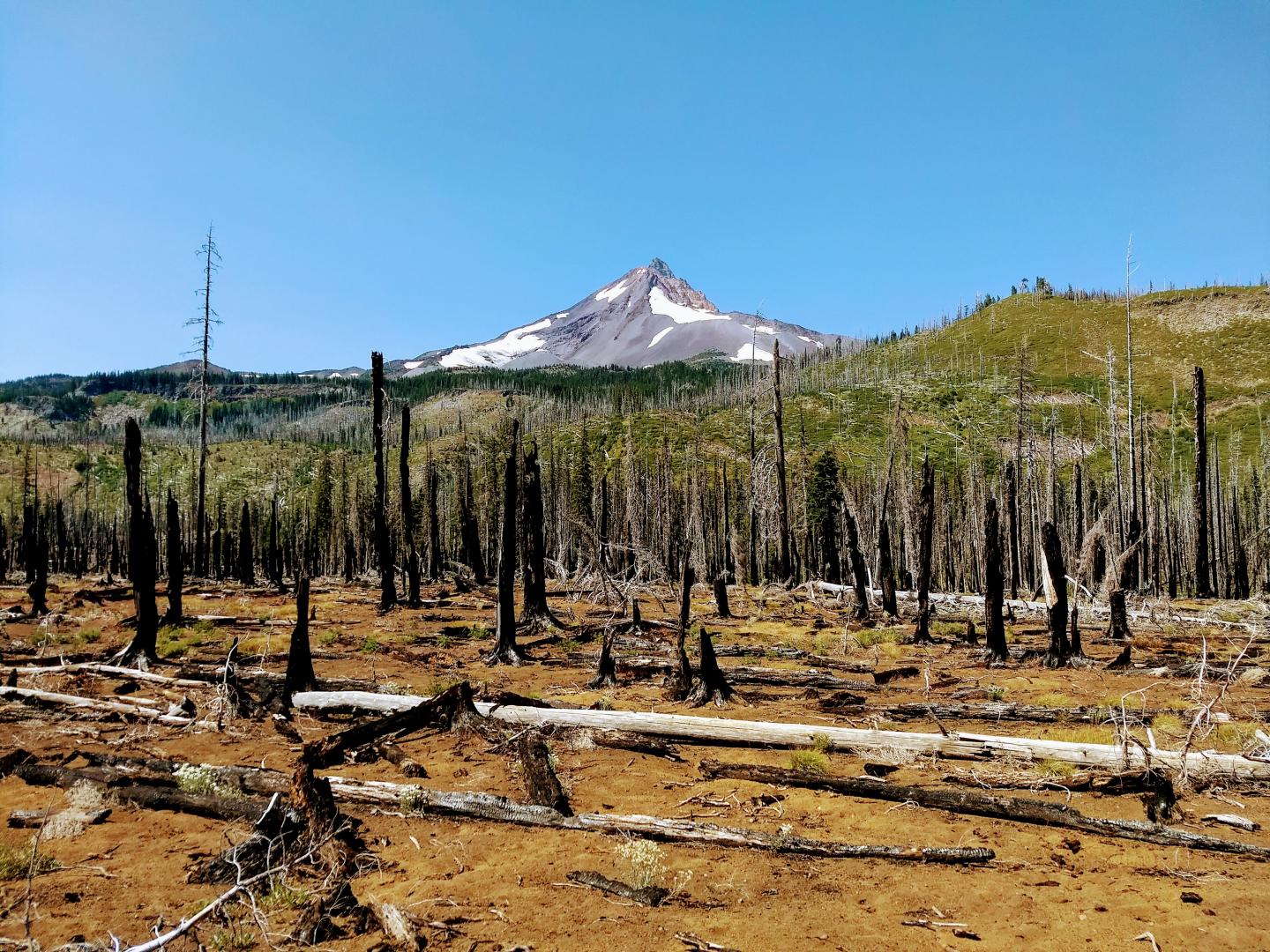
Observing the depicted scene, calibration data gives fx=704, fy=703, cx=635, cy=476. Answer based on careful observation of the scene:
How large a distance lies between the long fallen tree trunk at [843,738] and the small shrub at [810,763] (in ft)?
2.00

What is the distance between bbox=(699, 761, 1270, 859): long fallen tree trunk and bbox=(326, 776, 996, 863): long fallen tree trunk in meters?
1.08

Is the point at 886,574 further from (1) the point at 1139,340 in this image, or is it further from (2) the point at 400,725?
(1) the point at 1139,340

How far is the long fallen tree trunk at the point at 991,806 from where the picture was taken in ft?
22.2

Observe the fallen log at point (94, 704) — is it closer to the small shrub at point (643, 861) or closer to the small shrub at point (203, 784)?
the small shrub at point (203, 784)

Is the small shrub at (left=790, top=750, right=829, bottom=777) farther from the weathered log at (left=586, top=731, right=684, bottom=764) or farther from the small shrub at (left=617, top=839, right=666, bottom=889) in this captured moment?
the small shrub at (left=617, top=839, right=666, bottom=889)

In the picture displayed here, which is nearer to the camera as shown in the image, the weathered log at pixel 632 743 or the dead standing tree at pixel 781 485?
the weathered log at pixel 632 743

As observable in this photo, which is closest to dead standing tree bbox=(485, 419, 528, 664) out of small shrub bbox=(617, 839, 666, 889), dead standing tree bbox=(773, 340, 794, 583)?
small shrub bbox=(617, 839, 666, 889)

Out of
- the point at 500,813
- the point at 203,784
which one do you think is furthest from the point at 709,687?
the point at 203,784

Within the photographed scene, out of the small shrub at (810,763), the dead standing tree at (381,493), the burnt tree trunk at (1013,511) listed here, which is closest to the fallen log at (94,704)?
the small shrub at (810,763)

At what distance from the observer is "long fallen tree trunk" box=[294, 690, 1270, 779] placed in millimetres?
8445

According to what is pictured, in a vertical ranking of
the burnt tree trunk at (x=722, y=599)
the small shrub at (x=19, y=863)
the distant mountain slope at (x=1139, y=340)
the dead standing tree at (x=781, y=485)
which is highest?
the distant mountain slope at (x=1139, y=340)

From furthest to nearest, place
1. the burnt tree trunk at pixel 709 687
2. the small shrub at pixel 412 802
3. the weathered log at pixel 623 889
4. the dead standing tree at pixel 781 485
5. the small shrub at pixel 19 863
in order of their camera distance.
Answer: the dead standing tree at pixel 781 485 < the burnt tree trunk at pixel 709 687 < the small shrub at pixel 412 802 < the small shrub at pixel 19 863 < the weathered log at pixel 623 889

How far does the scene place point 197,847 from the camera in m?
6.72

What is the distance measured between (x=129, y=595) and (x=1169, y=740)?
37.5 metres
